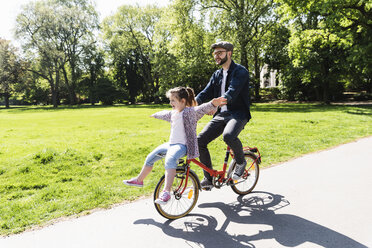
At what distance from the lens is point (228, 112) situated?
3.89m

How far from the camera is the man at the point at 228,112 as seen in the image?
12.0 ft

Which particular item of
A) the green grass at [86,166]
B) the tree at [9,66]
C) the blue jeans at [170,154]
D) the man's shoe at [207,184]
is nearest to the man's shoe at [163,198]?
the blue jeans at [170,154]

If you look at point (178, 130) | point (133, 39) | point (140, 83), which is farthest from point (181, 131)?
point (140, 83)

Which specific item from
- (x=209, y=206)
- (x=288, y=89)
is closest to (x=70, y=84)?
(x=288, y=89)

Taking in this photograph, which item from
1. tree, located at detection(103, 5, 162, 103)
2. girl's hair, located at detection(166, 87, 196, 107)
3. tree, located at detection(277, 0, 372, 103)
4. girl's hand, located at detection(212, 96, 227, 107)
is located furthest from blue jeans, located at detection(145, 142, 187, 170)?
tree, located at detection(103, 5, 162, 103)

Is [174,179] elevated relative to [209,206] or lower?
elevated

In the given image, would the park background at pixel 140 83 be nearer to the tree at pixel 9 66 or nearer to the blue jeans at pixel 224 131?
the tree at pixel 9 66

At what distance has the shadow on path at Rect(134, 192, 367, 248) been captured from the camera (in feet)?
9.57

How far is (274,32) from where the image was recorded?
2656 centimetres

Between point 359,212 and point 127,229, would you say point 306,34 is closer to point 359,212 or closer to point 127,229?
point 359,212

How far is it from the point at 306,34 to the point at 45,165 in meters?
20.5

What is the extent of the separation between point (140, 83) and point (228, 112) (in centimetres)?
4668

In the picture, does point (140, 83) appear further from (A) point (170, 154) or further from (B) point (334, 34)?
(A) point (170, 154)

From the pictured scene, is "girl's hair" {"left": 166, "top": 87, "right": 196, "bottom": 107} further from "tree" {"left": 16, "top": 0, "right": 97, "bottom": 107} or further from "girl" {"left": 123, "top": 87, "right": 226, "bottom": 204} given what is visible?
"tree" {"left": 16, "top": 0, "right": 97, "bottom": 107}
